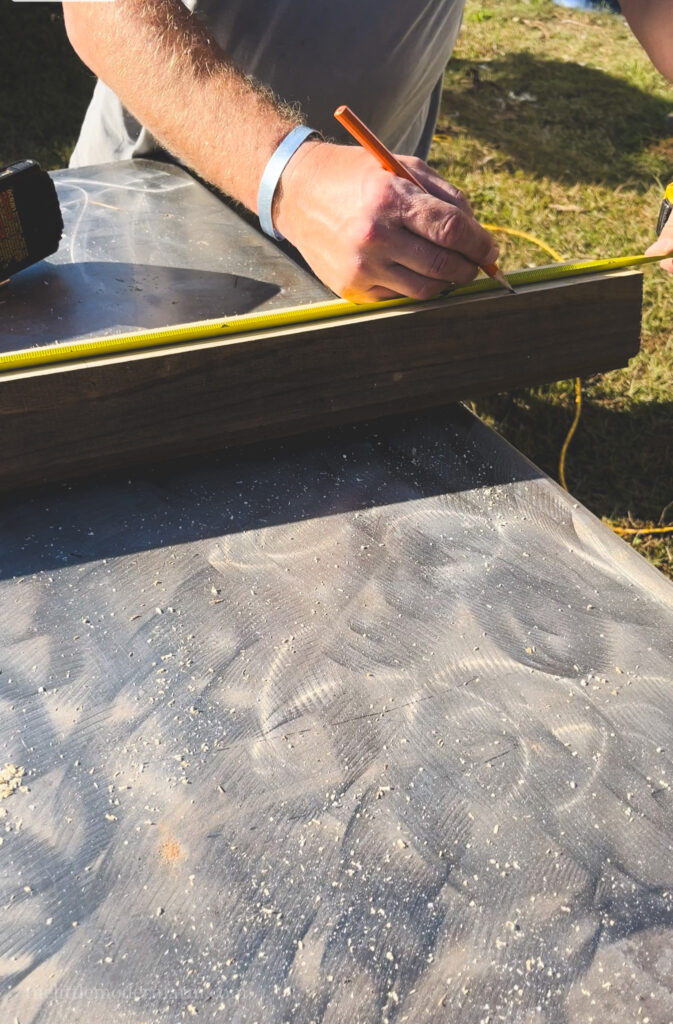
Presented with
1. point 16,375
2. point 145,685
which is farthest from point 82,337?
point 145,685

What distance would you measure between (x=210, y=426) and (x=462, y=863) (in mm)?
788

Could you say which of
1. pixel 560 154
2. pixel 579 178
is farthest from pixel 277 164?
pixel 560 154

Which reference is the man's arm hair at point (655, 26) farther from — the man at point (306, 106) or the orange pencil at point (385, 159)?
the orange pencil at point (385, 159)

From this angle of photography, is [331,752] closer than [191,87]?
Yes

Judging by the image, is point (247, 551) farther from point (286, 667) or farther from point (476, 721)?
point (476, 721)

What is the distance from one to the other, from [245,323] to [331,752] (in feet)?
2.42

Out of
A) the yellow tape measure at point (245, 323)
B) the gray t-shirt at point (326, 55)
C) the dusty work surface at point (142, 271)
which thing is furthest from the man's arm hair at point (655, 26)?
the dusty work surface at point (142, 271)

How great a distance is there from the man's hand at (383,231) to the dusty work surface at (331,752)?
338mm

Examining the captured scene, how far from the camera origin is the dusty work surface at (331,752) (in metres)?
0.85

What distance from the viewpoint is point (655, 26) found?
6.43 ft

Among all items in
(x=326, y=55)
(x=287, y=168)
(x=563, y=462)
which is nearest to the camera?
(x=287, y=168)

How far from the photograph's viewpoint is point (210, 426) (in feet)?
4.68

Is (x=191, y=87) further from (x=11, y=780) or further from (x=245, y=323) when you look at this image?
(x=11, y=780)

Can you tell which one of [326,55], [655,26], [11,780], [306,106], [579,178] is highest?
[655,26]
